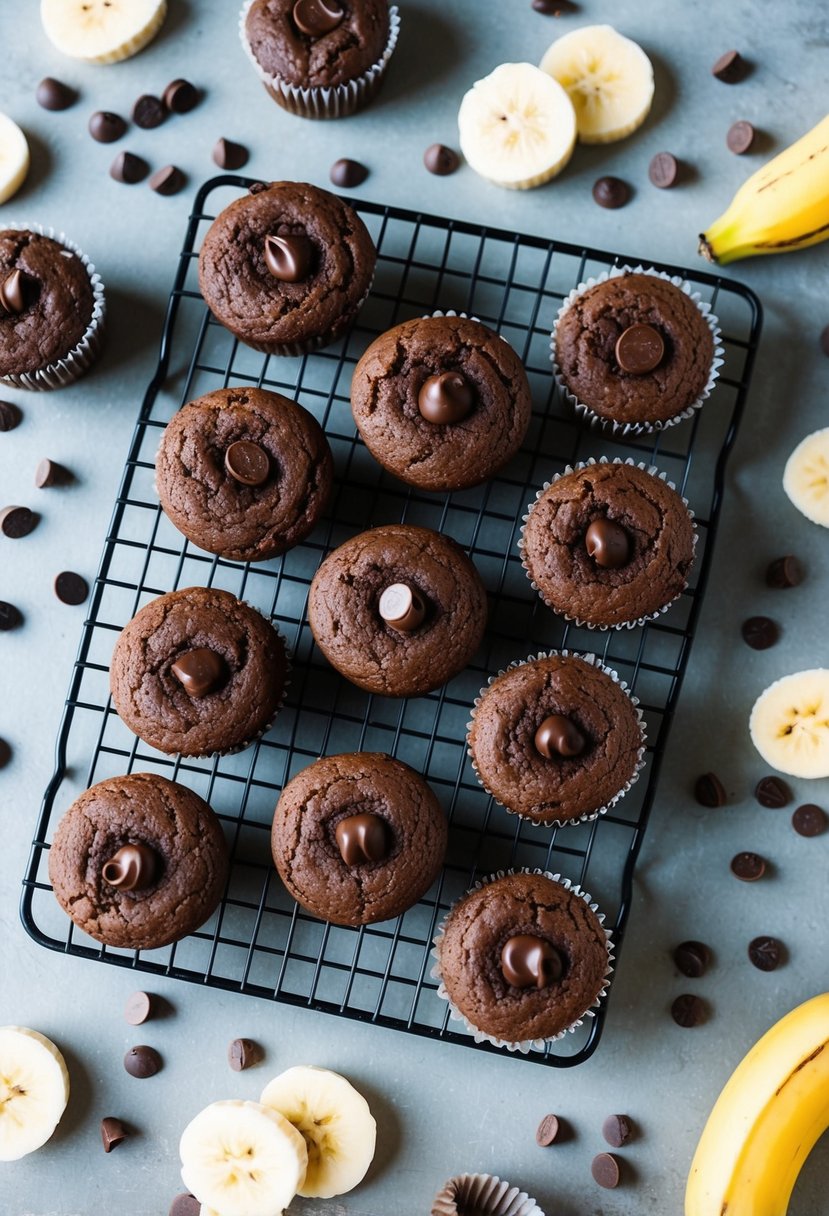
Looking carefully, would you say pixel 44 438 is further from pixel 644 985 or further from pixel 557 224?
pixel 644 985

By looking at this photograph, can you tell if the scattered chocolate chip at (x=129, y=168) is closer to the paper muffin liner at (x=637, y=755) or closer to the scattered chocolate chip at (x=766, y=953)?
the paper muffin liner at (x=637, y=755)

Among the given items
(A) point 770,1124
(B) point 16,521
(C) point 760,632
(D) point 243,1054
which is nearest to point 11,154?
(B) point 16,521

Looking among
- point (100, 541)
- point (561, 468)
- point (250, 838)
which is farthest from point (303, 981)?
point (561, 468)

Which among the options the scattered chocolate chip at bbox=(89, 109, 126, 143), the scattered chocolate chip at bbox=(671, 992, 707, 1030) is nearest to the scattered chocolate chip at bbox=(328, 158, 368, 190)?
the scattered chocolate chip at bbox=(89, 109, 126, 143)

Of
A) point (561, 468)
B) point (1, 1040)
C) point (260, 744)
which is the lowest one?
point (1, 1040)

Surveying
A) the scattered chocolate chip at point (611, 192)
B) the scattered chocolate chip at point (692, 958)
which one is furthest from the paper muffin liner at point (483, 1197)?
the scattered chocolate chip at point (611, 192)

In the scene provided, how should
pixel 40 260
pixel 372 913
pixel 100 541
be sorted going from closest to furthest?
pixel 372 913 < pixel 40 260 < pixel 100 541

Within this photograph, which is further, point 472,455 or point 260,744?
point 260,744
